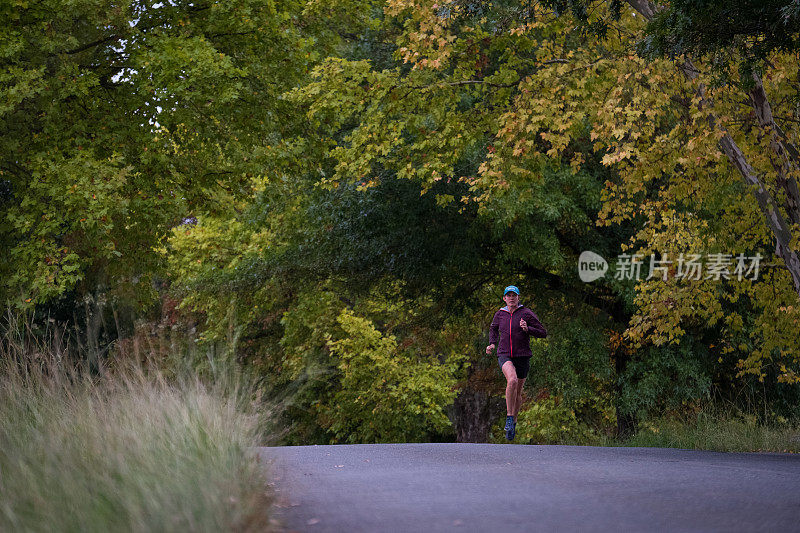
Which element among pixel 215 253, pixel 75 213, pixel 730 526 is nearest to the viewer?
pixel 730 526

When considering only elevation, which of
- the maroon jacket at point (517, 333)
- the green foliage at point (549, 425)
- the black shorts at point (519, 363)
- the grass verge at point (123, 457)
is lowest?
the green foliage at point (549, 425)

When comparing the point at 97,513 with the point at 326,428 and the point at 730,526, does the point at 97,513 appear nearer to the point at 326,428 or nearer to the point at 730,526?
the point at 730,526

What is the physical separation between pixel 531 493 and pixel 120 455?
Result: 280cm

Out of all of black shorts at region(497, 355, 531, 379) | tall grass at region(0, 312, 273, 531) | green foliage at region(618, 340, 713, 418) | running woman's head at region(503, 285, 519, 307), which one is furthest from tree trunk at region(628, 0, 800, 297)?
tall grass at region(0, 312, 273, 531)

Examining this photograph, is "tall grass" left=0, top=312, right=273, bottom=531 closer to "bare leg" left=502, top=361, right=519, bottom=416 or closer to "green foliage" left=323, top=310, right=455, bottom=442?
"bare leg" left=502, top=361, right=519, bottom=416

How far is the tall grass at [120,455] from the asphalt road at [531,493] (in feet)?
1.53

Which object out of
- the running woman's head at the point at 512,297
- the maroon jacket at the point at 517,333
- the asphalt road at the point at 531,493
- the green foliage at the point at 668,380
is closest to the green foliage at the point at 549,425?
the green foliage at the point at 668,380

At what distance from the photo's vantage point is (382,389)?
28078 millimetres

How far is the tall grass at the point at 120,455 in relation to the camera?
5.00 meters

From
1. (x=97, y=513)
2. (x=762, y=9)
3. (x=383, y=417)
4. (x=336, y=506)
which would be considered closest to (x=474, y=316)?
(x=383, y=417)

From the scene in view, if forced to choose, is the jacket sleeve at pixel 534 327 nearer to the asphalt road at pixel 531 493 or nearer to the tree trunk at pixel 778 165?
the asphalt road at pixel 531 493

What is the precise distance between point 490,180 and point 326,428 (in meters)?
17.2

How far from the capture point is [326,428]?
3019cm

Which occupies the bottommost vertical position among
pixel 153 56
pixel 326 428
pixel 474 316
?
pixel 326 428
